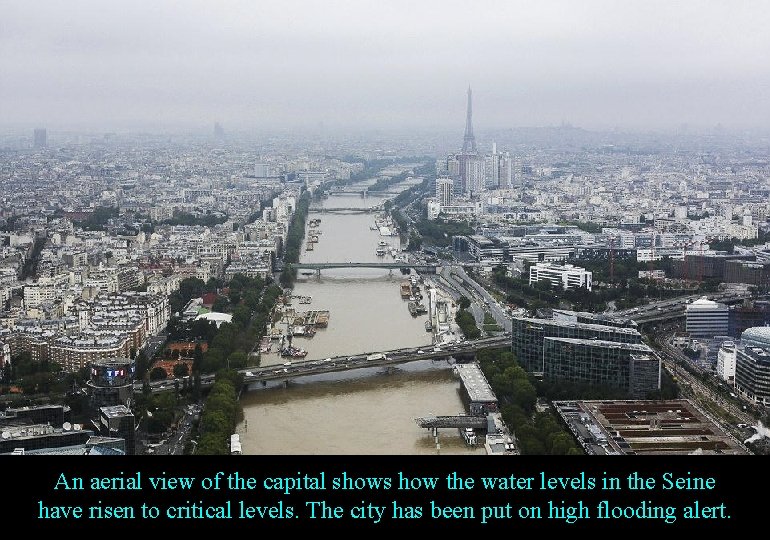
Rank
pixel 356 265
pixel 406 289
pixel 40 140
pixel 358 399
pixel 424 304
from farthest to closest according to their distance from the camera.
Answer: pixel 40 140, pixel 356 265, pixel 406 289, pixel 424 304, pixel 358 399

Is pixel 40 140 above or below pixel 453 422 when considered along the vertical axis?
above

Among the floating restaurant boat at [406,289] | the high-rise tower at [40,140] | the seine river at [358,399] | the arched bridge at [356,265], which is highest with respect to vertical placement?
the high-rise tower at [40,140]

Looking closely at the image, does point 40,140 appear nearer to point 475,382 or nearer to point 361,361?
point 361,361

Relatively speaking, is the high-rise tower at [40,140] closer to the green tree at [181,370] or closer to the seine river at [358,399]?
the seine river at [358,399]

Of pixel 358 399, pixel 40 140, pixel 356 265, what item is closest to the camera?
pixel 358 399

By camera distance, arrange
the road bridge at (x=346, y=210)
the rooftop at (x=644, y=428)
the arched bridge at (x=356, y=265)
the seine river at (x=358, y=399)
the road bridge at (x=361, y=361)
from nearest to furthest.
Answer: the rooftop at (x=644, y=428) < the seine river at (x=358, y=399) < the road bridge at (x=361, y=361) < the arched bridge at (x=356, y=265) < the road bridge at (x=346, y=210)

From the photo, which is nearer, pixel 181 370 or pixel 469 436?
pixel 469 436

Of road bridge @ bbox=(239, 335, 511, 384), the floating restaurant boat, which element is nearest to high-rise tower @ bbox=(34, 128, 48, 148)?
the floating restaurant boat

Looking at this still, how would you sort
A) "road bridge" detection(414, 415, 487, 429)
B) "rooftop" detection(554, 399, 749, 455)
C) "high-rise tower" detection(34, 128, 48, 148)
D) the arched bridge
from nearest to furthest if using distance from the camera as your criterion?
"rooftop" detection(554, 399, 749, 455) < "road bridge" detection(414, 415, 487, 429) < the arched bridge < "high-rise tower" detection(34, 128, 48, 148)

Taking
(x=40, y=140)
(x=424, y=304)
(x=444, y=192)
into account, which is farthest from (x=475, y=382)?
(x=40, y=140)

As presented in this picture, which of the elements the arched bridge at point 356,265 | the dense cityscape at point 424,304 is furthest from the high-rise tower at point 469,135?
the arched bridge at point 356,265

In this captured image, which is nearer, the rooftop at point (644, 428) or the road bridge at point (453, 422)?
the rooftop at point (644, 428)

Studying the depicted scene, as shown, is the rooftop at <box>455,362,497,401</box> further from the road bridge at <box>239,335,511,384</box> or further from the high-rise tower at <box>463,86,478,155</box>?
the high-rise tower at <box>463,86,478,155</box>
